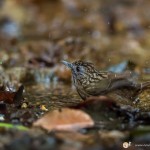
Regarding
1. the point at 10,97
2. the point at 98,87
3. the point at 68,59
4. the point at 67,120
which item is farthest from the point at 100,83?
the point at 68,59

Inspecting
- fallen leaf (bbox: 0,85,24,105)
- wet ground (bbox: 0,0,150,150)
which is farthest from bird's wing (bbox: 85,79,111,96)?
fallen leaf (bbox: 0,85,24,105)

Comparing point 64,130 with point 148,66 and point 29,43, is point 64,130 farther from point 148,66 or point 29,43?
point 29,43

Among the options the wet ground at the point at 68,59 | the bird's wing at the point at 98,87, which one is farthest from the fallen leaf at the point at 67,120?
the bird's wing at the point at 98,87

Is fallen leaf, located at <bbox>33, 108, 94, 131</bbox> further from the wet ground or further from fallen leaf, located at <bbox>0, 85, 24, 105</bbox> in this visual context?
fallen leaf, located at <bbox>0, 85, 24, 105</bbox>

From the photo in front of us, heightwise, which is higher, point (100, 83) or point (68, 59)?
point (68, 59)

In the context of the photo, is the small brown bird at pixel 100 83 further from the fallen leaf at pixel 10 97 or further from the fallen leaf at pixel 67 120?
the fallen leaf at pixel 67 120

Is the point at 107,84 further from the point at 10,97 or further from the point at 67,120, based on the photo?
the point at 67,120

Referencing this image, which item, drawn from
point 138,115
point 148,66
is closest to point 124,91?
point 138,115

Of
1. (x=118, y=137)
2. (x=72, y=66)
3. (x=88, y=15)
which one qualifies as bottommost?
(x=118, y=137)
